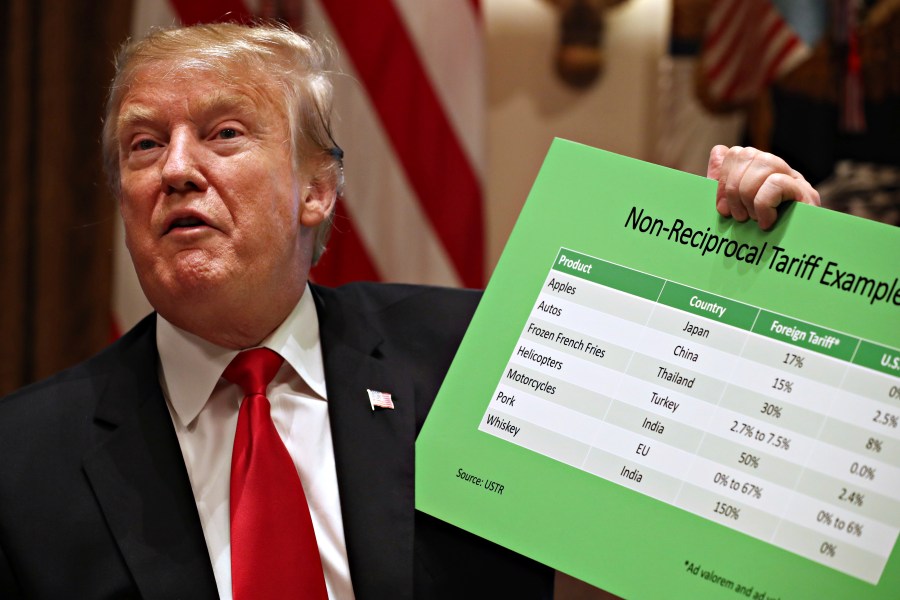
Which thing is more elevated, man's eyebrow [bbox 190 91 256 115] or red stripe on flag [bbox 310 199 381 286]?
man's eyebrow [bbox 190 91 256 115]

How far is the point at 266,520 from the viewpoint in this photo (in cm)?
147

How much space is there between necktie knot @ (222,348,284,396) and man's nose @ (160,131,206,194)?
30cm

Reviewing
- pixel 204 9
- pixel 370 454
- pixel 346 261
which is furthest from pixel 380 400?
pixel 204 9

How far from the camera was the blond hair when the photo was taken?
161cm

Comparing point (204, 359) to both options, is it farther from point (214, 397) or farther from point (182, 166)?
point (182, 166)

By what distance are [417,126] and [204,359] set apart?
1.59 metres

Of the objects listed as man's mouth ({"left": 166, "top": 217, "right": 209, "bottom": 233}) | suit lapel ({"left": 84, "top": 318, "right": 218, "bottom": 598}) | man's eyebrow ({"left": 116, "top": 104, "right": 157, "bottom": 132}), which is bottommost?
suit lapel ({"left": 84, "top": 318, "right": 218, "bottom": 598})

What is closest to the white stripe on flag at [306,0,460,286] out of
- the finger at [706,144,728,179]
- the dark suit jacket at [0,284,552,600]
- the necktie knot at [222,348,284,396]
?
the dark suit jacket at [0,284,552,600]

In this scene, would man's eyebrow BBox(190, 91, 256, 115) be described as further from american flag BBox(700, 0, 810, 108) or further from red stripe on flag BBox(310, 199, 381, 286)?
american flag BBox(700, 0, 810, 108)

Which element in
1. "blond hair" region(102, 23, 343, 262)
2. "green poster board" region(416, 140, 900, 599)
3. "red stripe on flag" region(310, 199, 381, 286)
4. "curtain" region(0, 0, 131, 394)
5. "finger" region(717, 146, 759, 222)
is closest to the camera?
"green poster board" region(416, 140, 900, 599)

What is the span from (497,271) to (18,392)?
868 mm

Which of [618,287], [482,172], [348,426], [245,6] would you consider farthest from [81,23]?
[618,287]

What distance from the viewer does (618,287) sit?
142cm

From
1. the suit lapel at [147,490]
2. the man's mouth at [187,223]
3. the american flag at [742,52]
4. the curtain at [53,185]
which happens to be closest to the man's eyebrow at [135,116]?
the man's mouth at [187,223]
